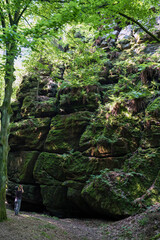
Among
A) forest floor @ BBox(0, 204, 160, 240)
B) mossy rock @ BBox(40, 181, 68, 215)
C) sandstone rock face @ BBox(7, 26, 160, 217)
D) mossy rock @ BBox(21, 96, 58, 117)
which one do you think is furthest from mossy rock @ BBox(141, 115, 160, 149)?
mossy rock @ BBox(21, 96, 58, 117)

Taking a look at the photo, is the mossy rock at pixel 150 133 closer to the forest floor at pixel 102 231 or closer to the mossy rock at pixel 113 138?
the mossy rock at pixel 113 138

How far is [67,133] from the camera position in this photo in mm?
12773

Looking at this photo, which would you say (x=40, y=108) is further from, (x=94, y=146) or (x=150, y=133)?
(x=150, y=133)

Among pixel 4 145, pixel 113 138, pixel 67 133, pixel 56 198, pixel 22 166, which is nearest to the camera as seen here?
pixel 4 145

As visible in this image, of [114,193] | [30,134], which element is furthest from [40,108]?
[114,193]

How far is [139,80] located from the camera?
1270 centimetres

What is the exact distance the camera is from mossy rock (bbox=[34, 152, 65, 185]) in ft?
38.2

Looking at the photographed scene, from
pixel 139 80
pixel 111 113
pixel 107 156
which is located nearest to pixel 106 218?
pixel 107 156

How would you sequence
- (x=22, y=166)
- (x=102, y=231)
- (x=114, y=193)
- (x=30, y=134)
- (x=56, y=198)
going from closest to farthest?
(x=102, y=231) → (x=114, y=193) → (x=56, y=198) → (x=22, y=166) → (x=30, y=134)

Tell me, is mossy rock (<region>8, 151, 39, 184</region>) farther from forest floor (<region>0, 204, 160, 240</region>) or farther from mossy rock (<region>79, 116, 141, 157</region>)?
forest floor (<region>0, 204, 160, 240</region>)

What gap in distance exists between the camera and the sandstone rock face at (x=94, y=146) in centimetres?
891

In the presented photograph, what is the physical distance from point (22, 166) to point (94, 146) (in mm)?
6301

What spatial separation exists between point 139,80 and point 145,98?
6.97 ft

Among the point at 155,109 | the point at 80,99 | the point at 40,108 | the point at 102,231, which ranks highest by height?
the point at 80,99
